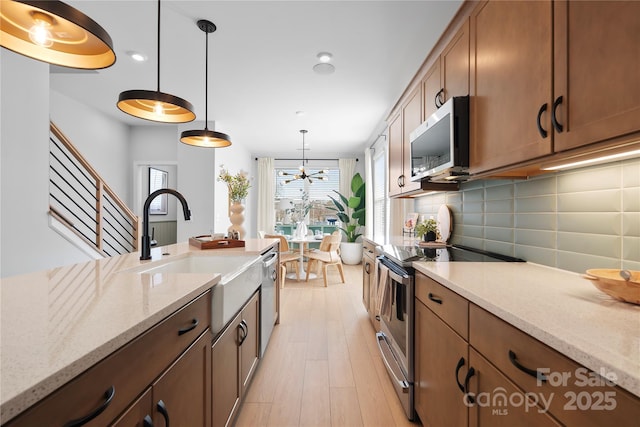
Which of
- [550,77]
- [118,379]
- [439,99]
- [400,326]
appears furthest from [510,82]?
[118,379]

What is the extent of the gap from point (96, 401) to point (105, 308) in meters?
0.30

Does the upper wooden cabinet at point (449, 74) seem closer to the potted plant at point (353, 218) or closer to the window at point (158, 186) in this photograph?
the potted plant at point (353, 218)

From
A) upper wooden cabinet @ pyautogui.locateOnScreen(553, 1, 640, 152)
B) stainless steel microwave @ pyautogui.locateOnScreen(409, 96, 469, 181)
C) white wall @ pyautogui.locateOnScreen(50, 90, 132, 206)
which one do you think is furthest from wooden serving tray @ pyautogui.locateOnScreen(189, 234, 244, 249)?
white wall @ pyautogui.locateOnScreen(50, 90, 132, 206)

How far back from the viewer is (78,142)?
4.36 m

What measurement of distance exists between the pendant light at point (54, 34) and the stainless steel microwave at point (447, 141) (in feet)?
5.28

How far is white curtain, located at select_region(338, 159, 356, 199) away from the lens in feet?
23.6

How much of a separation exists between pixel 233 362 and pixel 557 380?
1.37m

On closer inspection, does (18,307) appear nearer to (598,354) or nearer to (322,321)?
(598,354)

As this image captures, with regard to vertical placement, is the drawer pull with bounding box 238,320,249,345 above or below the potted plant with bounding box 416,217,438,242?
below

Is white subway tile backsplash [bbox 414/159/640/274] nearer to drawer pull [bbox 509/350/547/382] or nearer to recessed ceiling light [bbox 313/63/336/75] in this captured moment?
drawer pull [bbox 509/350/547/382]

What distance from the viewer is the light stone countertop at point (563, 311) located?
59 cm

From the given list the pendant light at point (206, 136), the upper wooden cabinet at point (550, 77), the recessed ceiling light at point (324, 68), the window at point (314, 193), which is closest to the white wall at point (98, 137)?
the pendant light at point (206, 136)

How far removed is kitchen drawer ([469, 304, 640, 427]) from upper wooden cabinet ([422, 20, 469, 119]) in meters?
1.31

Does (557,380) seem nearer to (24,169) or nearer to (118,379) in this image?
(118,379)
